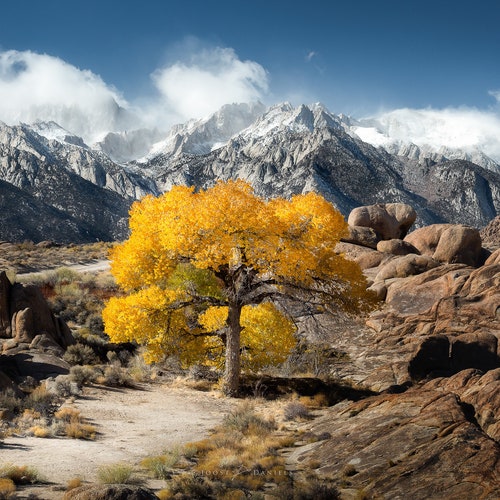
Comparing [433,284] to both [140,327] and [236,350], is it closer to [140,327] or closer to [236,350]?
[236,350]

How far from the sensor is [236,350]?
1731 centimetres

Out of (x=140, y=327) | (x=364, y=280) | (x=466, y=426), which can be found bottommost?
(x=466, y=426)

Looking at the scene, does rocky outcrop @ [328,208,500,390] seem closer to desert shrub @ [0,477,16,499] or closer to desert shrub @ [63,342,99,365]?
desert shrub @ [63,342,99,365]

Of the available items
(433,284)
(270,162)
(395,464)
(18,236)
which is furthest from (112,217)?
(395,464)

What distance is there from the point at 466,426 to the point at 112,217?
137 metres

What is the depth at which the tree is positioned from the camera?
48.4 feet

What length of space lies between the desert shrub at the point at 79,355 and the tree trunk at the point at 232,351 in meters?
6.72

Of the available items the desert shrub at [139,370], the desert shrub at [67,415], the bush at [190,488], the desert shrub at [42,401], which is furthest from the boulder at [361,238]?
the bush at [190,488]

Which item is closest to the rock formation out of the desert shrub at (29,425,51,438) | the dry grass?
the desert shrub at (29,425,51,438)

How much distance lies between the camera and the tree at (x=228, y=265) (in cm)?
1477

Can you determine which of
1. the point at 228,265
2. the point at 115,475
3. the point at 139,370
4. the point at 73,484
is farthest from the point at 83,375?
the point at 115,475

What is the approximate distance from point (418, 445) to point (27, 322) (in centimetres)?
1668

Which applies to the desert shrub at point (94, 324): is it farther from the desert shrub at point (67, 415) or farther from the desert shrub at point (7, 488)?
the desert shrub at point (7, 488)

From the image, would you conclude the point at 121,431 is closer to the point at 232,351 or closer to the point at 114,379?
the point at 232,351
